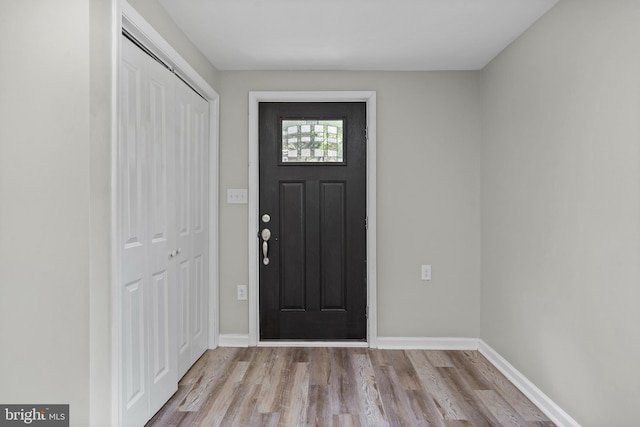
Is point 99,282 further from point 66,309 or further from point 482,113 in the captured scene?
point 482,113

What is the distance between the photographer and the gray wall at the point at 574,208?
6.44ft

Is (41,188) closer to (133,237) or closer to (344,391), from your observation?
(133,237)

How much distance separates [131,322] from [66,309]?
467 millimetres

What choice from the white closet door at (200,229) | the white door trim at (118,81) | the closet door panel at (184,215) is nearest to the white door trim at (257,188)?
the white closet door at (200,229)

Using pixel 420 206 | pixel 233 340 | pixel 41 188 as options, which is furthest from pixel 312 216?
pixel 41 188

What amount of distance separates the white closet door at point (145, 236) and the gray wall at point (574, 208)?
7.25ft

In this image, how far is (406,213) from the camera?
12.4 feet

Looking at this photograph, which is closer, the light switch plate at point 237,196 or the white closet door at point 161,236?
the white closet door at point 161,236

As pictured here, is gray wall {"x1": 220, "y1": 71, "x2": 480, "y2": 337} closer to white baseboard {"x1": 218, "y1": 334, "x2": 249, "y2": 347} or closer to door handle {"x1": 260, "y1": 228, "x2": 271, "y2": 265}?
white baseboard {"x1": 218, "y1": 334, "x2": 249, "y2": 347}

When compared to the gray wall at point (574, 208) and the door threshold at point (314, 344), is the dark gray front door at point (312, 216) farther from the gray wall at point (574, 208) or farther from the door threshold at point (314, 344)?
the gray wall at point (574, 208)

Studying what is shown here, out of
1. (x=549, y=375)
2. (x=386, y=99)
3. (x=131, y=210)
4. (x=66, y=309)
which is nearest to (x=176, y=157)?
(x=131, y=210)

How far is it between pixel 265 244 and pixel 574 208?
2295 mm

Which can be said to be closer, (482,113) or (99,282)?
(99,282)

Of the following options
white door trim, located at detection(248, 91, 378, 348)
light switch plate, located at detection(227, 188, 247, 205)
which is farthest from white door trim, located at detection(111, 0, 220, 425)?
light switch plate, located at detection(227, 188, 247, 205)
